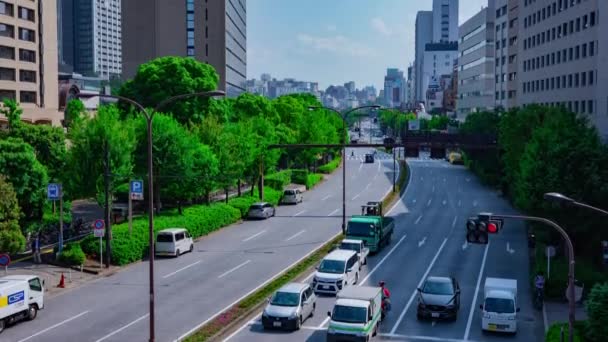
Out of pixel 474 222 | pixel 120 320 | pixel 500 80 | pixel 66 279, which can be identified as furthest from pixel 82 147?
pixel 500 80

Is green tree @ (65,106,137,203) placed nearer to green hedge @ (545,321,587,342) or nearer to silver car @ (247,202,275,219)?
silver car @ (247,202,275,219)

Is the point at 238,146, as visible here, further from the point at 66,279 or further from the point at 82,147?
the point at 66,279

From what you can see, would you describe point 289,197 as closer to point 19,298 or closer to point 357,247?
point 357,247

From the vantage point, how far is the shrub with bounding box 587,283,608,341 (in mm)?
24891

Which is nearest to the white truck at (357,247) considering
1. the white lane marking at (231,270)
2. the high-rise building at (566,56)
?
the white lane marking at (231,270)

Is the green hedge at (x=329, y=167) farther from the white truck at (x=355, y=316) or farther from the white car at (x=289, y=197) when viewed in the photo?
the white truck at (x=355, y=316)

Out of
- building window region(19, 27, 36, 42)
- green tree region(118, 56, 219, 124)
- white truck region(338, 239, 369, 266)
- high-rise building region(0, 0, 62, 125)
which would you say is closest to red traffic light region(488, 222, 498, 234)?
white truck region(338, 239, 369, 266)

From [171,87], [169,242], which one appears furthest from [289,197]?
[169,242]

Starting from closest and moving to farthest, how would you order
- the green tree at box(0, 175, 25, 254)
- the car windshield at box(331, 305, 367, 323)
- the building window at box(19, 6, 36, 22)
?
the car windshield at box(331, 305, 367, 323) < the green tree at box(0, 175, 25, 254) < the building window at box(19, 6, 36, 22)

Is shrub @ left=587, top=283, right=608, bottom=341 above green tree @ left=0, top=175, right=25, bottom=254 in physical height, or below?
below

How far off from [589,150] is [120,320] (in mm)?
28006

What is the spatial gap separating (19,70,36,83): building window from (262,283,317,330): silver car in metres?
58.0

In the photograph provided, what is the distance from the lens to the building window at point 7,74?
250 ft

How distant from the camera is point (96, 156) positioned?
44562mm
